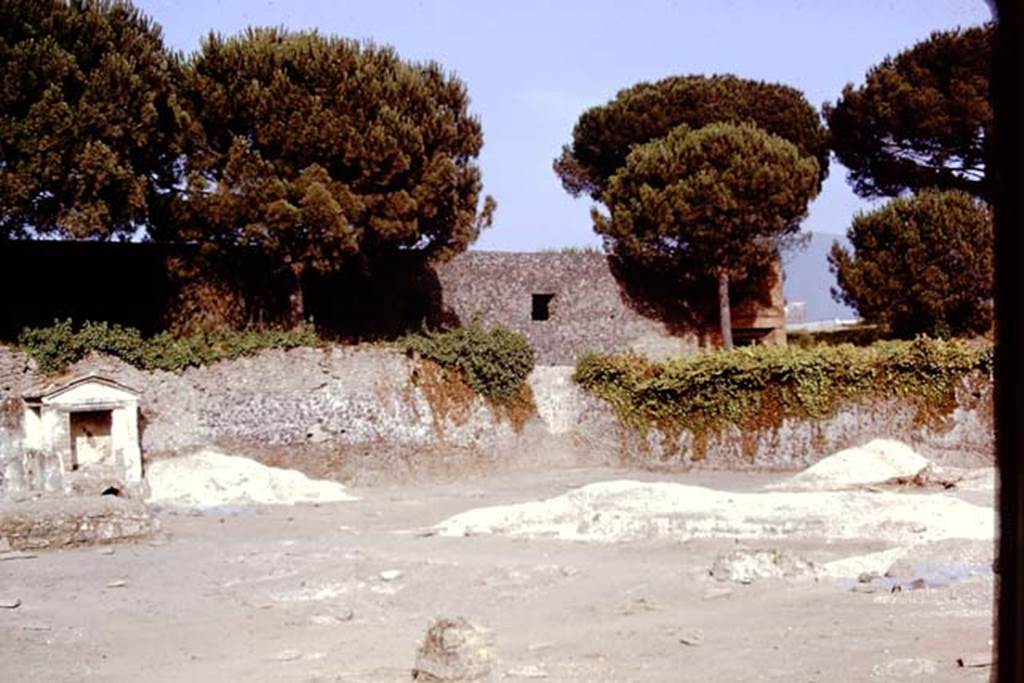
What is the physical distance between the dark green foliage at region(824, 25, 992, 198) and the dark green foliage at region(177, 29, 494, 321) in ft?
50.7

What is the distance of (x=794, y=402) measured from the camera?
27.0 m

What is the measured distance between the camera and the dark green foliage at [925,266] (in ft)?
109

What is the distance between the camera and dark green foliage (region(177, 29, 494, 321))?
2780cm

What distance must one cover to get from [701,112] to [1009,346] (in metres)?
38.9

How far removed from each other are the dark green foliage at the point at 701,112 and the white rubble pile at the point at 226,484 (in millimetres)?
18810

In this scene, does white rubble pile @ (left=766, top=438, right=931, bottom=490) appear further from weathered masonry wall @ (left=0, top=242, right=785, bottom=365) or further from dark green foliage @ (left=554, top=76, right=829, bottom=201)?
dark green foliage @ (left=554, top=76, right=829, bottom=201)

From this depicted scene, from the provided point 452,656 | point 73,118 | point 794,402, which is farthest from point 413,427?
point 452,656

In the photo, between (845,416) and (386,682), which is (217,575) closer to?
(386,682)

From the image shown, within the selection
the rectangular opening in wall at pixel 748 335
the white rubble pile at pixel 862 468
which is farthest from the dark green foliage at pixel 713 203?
the white rubble pile at pixel 862 468

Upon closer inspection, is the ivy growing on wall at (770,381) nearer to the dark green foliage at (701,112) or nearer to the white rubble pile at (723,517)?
the white rubble pile at (723,517)

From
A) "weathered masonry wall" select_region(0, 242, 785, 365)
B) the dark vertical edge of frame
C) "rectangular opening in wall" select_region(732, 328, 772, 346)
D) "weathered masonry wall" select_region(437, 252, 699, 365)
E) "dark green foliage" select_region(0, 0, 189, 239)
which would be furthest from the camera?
"rectangular opening in wall" select_region(732, 328, 772, 346)

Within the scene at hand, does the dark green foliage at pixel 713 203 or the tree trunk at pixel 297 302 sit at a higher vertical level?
the dark green foliage at pixel 713 203

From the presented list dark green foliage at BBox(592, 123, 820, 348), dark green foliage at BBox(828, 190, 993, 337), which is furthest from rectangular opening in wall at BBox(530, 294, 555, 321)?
dark green foliage at BBox(828, 190, 993, 337)

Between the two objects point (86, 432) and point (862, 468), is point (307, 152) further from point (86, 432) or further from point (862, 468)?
point (862, 468)
